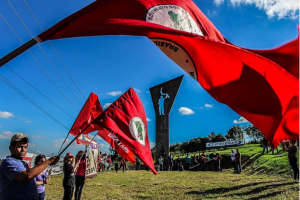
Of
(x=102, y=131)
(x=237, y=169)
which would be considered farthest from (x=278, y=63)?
(x=237, y=169)

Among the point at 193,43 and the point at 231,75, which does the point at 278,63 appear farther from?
the point at 193,43

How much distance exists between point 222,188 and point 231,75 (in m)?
7.60

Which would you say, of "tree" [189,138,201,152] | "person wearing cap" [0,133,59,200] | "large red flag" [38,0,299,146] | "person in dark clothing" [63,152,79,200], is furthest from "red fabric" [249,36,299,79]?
"tree" [189,138,201,152]

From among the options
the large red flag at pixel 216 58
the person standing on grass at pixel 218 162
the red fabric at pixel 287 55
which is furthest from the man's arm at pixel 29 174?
the person standing on grass at pixel 218 162

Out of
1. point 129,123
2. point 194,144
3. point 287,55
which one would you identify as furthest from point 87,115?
point 194,144

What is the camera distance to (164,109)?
2702cm

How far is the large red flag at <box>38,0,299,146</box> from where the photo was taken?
2762 mm

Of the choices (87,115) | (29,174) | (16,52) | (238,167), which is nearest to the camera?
(16,52)

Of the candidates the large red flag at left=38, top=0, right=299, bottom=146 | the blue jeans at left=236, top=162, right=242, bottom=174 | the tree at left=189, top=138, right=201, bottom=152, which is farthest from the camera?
the tree at left=189, top=138, right=201, bottom=152

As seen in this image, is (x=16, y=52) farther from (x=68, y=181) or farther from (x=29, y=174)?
(x=68, y=181)

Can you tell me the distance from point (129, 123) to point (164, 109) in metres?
21.7

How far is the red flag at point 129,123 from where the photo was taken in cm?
491

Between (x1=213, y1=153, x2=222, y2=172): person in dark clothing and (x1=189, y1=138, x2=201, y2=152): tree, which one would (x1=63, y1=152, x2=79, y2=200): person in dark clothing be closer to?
(x1=213, y1=153, x2=222, y2=172): person in dark clothing

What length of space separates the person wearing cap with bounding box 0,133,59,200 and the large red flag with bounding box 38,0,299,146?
1.47 m
